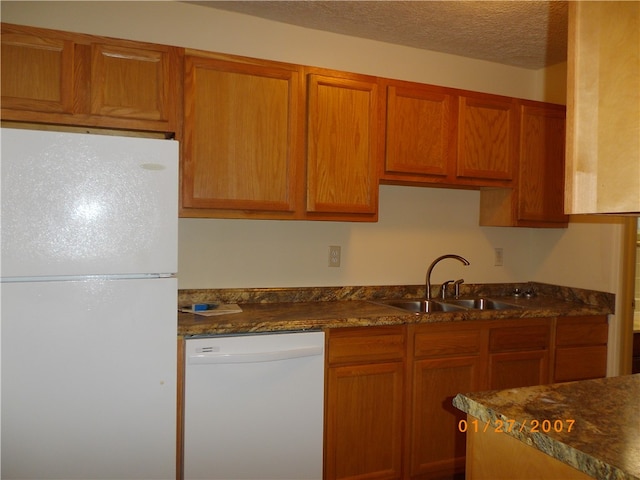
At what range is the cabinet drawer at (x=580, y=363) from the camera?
2.56 meters

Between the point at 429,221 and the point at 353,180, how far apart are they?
2.58ft

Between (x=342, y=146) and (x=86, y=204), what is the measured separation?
125 centimetres

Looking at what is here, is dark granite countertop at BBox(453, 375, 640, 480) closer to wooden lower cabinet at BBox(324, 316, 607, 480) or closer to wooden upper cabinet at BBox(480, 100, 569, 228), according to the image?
wooden lower cabinet at BBox(324, 316, 607, 480)

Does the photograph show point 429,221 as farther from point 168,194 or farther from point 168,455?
point 168,455

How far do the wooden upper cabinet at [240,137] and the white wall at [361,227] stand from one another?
13.3 inches

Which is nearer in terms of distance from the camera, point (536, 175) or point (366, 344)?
point (366, 344)

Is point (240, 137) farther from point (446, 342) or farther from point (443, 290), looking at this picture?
point (443, 290)

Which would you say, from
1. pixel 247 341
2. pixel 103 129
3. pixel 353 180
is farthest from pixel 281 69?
pixel 247 341

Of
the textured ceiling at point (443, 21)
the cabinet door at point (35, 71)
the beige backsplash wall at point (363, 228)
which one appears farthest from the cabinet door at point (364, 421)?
the textured ceiling at point (443, 21)

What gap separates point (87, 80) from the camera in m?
1.92

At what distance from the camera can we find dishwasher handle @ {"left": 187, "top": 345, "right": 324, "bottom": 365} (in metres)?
1.84

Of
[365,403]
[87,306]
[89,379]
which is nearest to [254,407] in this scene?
[365,403]

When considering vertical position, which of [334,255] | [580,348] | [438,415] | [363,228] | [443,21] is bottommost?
[438,415]

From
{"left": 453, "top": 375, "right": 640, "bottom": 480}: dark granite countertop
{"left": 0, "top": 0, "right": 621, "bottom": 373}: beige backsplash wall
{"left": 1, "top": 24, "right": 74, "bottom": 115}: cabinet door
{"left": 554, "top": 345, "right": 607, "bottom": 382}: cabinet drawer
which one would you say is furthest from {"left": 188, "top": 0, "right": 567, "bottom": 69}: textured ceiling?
{"left": 453, "top": 375, "right": 640, "bottom": 480}: dark granite countertop
